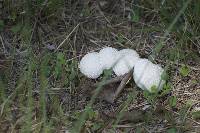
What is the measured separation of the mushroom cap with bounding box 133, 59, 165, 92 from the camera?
8.14ft

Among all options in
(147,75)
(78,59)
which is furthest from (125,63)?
(78,59)

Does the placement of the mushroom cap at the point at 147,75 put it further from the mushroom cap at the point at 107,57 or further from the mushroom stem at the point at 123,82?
the mushroom cap at the point at 107,57

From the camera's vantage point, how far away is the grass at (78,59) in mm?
2414

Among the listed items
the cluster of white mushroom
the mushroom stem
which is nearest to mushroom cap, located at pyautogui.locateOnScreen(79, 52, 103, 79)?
the cluster of white mushroom

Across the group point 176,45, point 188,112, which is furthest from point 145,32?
point 188,112

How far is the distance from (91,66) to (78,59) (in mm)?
194

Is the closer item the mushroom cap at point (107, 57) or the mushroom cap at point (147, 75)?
the mushroom cap at point (147, 75)

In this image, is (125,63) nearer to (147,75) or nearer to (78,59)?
(147,75)

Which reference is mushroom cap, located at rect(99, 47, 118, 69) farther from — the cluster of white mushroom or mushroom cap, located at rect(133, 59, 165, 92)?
mushroom cap, located at rect(133, 59, 165, 92)

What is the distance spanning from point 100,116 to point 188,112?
0.47 metres

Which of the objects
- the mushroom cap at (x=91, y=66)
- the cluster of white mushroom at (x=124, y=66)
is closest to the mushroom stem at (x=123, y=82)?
the cluster of white mushroom at (x=124, y=66)

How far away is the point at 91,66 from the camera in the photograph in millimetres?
2615

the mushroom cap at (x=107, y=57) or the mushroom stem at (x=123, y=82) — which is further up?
the mushroom cap at (x=107, y=57)

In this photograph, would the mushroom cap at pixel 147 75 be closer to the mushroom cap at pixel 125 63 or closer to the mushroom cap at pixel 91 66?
the mushroom cap at pixel 125 63
